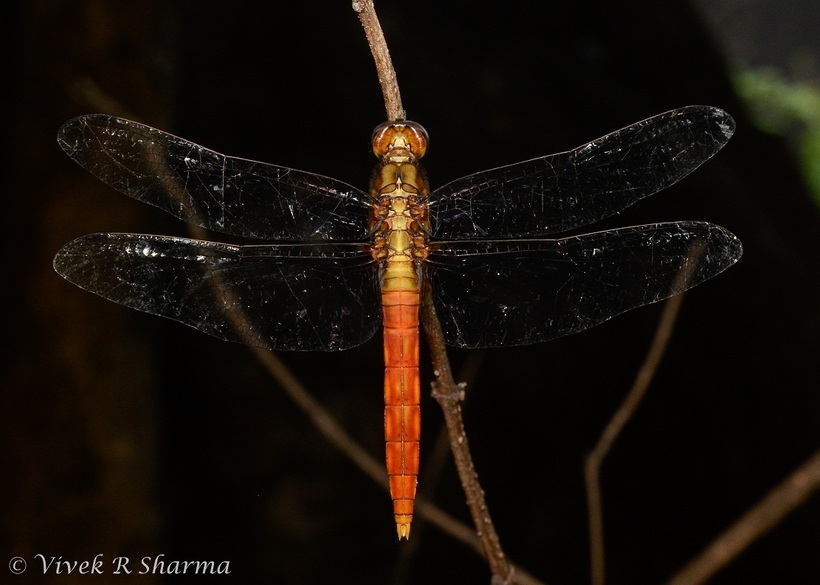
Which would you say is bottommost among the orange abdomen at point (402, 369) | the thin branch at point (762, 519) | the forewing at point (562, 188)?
the thin branch at point (762, 519)

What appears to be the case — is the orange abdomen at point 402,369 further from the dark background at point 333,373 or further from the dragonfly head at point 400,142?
the dark background at point 333,373

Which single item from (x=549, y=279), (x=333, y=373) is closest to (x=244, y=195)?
(x=549, y=279)

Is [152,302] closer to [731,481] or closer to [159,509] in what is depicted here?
[159,509]

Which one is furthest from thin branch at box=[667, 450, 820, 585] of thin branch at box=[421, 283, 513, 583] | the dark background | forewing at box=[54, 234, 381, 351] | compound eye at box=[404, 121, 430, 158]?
the dark background

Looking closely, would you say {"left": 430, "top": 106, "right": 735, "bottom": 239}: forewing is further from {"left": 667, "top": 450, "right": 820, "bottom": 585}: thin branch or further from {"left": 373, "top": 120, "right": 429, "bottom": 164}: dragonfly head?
{"left": 667, "top": 450, "right": 820, "bottom": 585}: thin branch

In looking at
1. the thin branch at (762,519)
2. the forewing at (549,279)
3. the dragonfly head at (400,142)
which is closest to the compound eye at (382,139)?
the dragonfly head at (400,142)

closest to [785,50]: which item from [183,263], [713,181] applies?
[713,181]

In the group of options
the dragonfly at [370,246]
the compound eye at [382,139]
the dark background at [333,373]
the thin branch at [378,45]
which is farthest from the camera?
the dark background at [333,373]

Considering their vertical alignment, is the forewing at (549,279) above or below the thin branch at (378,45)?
below

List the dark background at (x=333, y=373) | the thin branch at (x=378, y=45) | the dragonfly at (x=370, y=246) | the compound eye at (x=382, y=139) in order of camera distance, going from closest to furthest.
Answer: the thin branch at (x=378, y=45) → the compound eye at (x=382, y=139) → the dragonfly at (x=370, y=246) → the dark background at (x=333, y=373)
